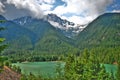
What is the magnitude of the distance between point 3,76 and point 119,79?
61651mm

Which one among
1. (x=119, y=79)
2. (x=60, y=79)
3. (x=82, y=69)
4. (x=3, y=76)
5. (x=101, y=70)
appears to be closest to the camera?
(x=82, y=69)

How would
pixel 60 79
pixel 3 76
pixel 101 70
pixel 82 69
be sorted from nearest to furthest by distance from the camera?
1. pixel 82 69
2. pixel 101 70
3. pixel 60 79
4. pixel 3 76

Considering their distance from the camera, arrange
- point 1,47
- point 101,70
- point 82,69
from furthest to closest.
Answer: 1. point 101,70
2. point 82,69
3. point 1,47

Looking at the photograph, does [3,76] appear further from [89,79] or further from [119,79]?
[89,79]

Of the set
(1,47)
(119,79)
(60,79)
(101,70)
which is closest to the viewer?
(1,47)

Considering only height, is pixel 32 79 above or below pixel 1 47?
below

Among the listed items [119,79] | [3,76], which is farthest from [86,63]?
[3,76]

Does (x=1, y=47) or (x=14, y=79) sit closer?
(x=1, y=47)

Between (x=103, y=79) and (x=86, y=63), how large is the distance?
20.7 feet

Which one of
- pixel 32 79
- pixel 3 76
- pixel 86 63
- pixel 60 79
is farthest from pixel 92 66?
pixel 3 76

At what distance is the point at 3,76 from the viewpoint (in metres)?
125

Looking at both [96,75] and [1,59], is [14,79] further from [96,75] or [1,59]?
[1,59]

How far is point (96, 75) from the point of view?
5659 centimetres

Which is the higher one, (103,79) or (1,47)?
(1,47)
